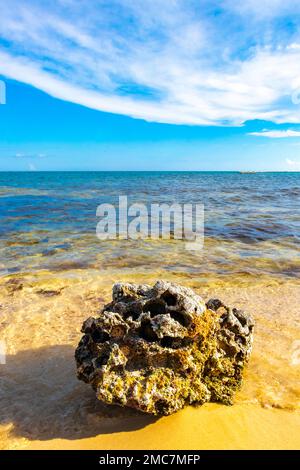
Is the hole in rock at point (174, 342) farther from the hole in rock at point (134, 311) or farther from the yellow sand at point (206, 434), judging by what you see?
the yellow sand at point (206, 434)

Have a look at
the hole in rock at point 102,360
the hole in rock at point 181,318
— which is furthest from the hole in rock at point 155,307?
the hole in rock at point 102,360

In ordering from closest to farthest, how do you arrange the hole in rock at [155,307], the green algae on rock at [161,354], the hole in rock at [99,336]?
the green algae on rock at [161,354]
the hole in rock at [99,336]
the hole in rock at [155,307]

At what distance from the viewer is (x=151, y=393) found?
3.30 meters

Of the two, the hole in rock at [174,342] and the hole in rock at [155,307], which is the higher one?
the hole in rock at [155,307]

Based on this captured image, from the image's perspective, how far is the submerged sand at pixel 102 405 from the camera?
3270 mm

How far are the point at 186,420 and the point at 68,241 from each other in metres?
9.85

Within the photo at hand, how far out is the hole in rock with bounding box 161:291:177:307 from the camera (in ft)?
12.4

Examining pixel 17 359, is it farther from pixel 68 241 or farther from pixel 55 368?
pixel 68 241

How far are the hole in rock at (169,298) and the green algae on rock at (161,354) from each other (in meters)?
0.01

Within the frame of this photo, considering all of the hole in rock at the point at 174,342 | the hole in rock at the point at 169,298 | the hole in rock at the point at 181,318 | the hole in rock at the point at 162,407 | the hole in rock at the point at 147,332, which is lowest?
→ the hole in rock at the point at 162,407

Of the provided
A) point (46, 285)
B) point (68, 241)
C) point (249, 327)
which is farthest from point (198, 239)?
point (249, 327)

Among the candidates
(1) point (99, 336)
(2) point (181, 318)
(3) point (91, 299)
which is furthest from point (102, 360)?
(3) point (91, 299)

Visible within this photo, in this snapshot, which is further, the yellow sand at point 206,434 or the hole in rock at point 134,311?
the hole in rock at point 134,311
